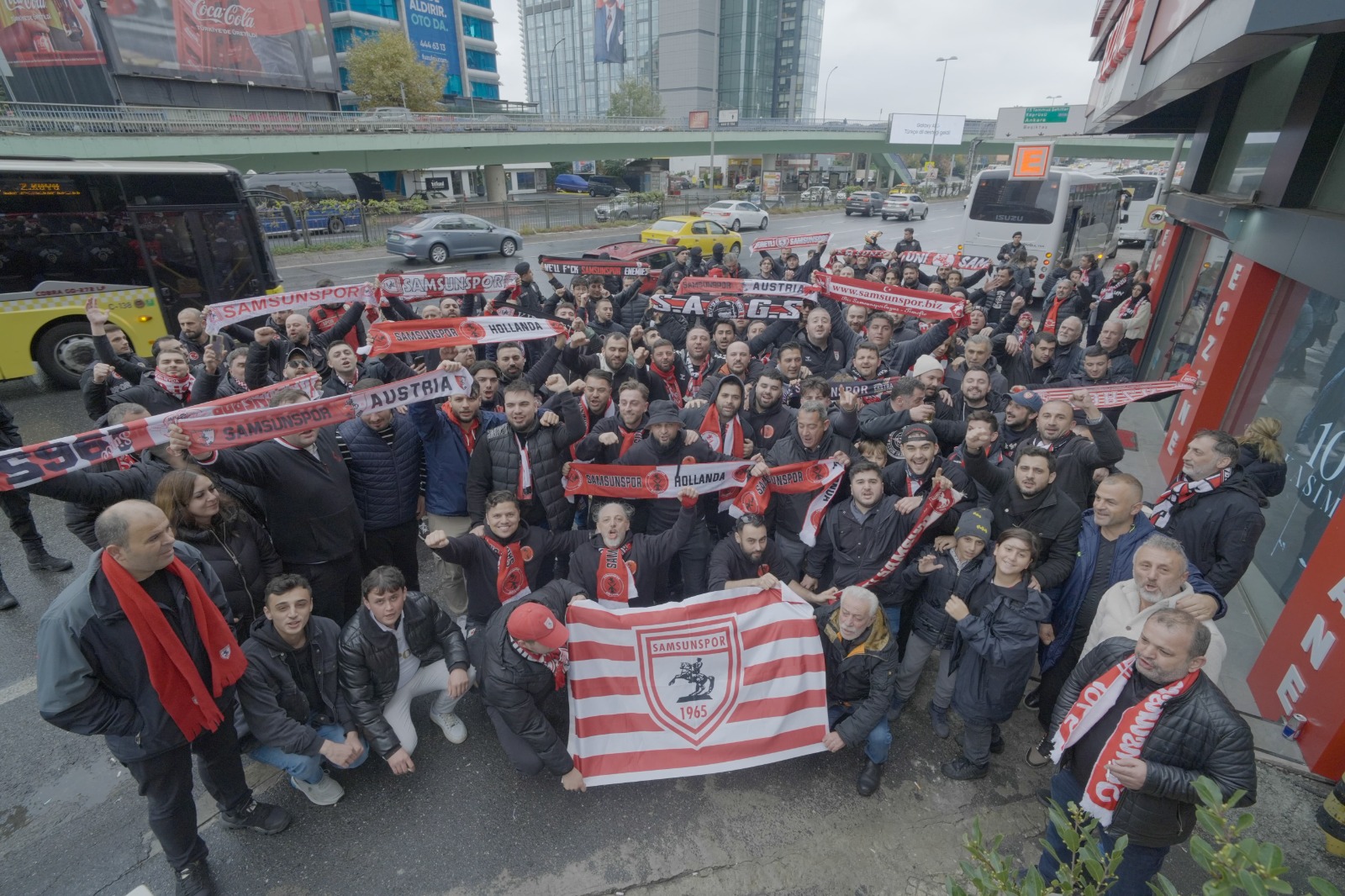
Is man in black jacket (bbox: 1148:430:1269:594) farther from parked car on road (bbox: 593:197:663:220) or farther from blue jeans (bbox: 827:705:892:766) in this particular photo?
parked car on road (bbox: 593:197:663:220)

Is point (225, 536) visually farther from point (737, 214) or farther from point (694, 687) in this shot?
point (737, 214)

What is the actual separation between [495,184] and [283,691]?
44.0 m

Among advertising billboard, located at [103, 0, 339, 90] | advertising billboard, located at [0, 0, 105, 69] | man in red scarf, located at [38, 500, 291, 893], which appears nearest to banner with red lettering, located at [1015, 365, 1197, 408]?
man in red scarf, located at [38, 500, 291, 893]

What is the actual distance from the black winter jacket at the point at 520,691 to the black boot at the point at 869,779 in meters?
1.76

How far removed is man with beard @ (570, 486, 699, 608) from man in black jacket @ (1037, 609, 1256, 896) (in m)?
2.47

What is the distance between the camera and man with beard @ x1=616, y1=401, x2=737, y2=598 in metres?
4.96

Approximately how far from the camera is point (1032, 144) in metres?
17.2

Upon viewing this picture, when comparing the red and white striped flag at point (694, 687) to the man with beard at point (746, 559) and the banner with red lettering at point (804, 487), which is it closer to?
the man with beard at point (746, 559)

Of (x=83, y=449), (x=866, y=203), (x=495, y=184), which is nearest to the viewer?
(x=83, y=449)

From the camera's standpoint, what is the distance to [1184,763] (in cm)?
280

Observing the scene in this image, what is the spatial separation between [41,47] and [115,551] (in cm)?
4036

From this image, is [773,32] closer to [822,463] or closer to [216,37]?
[216,37]

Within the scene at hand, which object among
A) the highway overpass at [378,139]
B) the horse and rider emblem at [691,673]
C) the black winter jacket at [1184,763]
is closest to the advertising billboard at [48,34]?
the highway overpass at [378,139]

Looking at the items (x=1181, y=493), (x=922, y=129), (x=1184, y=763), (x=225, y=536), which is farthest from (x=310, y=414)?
(x=922, y=129)
